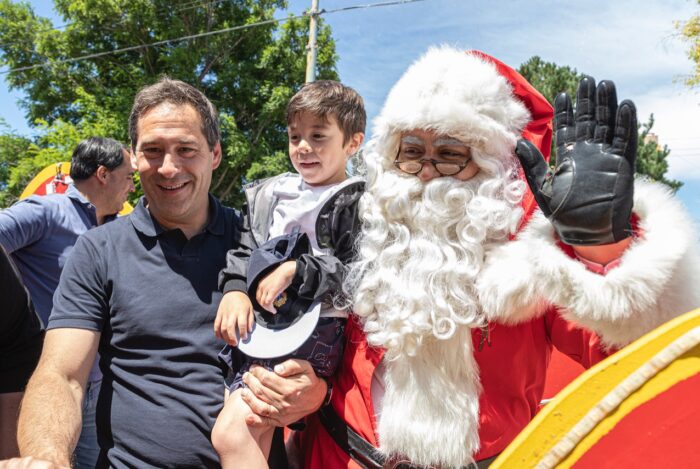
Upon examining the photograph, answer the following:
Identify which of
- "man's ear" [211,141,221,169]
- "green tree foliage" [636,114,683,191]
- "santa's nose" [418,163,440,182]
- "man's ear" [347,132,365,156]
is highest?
"santa's nose" [418,163,440,182]

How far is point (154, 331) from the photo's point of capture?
5.83 ft

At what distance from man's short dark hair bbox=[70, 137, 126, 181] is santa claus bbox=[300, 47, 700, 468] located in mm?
2558

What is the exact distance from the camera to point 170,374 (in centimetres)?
177

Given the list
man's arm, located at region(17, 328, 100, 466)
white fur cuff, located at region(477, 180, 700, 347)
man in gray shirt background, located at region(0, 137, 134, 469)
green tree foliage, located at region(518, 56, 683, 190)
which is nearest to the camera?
white fur cuff, located at region(477, 180, 700, 347)

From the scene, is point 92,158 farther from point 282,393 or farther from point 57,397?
point 282,393

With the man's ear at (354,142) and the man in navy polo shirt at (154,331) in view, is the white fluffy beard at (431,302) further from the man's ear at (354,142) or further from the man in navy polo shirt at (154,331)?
the man's ear at (354,142)

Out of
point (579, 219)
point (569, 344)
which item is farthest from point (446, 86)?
point (569, 344)

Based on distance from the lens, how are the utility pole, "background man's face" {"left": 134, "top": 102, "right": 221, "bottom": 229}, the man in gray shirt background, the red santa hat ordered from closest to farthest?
1. the red santa hat
2. "background man's face" {"left": 134, "top": 102, "right": 221, "bottom": 229}
3. the man in gray shirt background
4. the utility pole

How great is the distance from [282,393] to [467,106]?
1072 mm

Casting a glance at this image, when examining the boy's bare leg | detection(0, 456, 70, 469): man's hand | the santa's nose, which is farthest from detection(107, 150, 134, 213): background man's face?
detection(0, 456, 70, 469): man's hand

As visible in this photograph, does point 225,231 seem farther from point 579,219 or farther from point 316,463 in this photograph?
point 579,219

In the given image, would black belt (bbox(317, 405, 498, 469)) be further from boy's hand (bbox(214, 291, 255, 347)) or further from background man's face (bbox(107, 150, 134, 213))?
background man's face (bbox(107, 150, 134, 213))

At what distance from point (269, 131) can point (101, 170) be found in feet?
39.2

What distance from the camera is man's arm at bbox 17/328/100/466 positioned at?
1.51 metres
